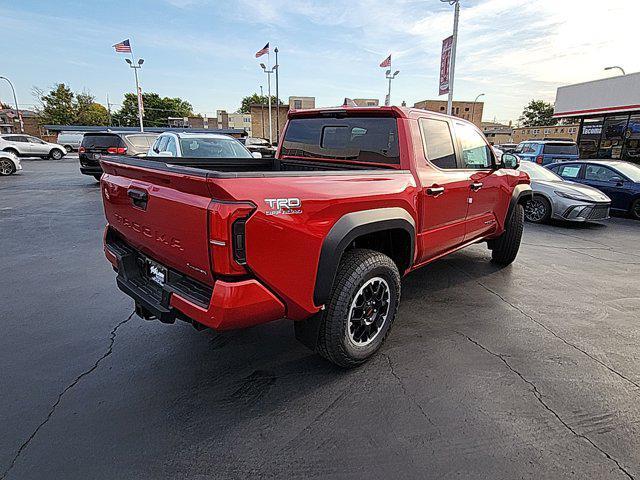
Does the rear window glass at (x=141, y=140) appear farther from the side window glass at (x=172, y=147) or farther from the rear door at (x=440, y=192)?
the rear door at (x=440, y=192)

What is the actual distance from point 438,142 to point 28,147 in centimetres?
3222

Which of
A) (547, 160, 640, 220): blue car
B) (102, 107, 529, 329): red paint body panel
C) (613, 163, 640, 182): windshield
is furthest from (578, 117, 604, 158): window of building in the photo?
(102, 107, 529, 329): red paint body panel

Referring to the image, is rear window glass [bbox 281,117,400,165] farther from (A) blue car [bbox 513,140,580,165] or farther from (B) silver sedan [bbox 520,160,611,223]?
(A) blue car [bbox 513,140,580,165]

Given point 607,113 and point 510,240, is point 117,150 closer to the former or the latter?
point 510,240

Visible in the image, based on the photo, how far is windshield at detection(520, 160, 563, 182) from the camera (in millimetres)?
9055

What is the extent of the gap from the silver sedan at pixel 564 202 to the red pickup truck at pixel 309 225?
5.24m

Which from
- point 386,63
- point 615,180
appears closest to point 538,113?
point 386,63

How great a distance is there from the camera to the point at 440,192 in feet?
11.5

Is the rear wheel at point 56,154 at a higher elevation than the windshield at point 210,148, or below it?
below

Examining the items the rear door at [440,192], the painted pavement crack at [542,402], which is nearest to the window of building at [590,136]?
the rear door at [440,192]

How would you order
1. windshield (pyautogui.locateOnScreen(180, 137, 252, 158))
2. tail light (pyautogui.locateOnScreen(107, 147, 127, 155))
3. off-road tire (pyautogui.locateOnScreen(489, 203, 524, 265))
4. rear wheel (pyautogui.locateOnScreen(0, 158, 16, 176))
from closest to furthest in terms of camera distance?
off-road tire (pyautogui.locateOnScreen(489, 203, 524, 265)) < windshield (pyautogui.locateOnScreen(180, 137, 252, 158)) < tail light (pyautogui.locateOnScreen(107, 147, 127, 155)) < rear wheel (pyautogui.locateOnScreen(0, 158, 16, 176))

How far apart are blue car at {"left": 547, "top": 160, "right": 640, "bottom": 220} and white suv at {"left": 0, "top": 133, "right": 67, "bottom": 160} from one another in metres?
30.8

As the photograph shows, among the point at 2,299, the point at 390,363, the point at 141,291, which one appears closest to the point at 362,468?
the point at 390,363

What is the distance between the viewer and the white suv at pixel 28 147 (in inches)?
994
